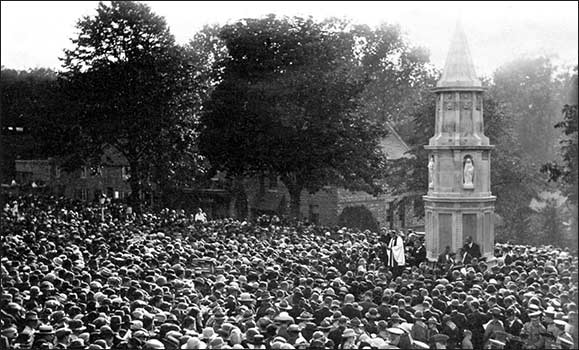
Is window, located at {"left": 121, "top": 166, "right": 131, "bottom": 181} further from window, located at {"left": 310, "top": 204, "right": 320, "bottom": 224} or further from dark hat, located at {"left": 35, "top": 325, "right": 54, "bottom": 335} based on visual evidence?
dark hat, located at {"left": 35, "top": 325, "right": 54, "bottom": 335}

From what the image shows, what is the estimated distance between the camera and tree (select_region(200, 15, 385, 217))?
2952 cm

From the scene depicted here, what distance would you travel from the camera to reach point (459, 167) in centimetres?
2464

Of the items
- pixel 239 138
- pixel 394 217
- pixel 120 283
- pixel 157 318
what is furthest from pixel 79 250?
pixel 394 217

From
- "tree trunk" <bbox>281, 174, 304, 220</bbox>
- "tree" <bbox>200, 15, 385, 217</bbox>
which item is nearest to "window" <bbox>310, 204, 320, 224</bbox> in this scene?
"tree trunk" <bbox>281, 174, 304, 220</bbox>

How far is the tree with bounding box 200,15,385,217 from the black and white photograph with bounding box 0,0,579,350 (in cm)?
9

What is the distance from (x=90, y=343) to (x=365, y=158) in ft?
78.9

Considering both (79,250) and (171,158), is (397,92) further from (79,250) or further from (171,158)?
(79,250)

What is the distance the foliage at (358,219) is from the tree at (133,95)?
8.96 m

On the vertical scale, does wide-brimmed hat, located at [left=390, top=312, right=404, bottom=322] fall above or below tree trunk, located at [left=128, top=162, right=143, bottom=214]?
below

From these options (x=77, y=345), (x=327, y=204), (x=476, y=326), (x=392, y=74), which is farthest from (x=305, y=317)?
(x=327, y=204)

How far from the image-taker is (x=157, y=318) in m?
13.1

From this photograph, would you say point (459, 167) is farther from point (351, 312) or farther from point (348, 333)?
point (348, 333)

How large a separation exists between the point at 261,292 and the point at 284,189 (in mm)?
20828

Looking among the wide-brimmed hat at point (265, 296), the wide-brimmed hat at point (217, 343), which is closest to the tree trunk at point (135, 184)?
the wide-brimmed hat at point (265, 296)
